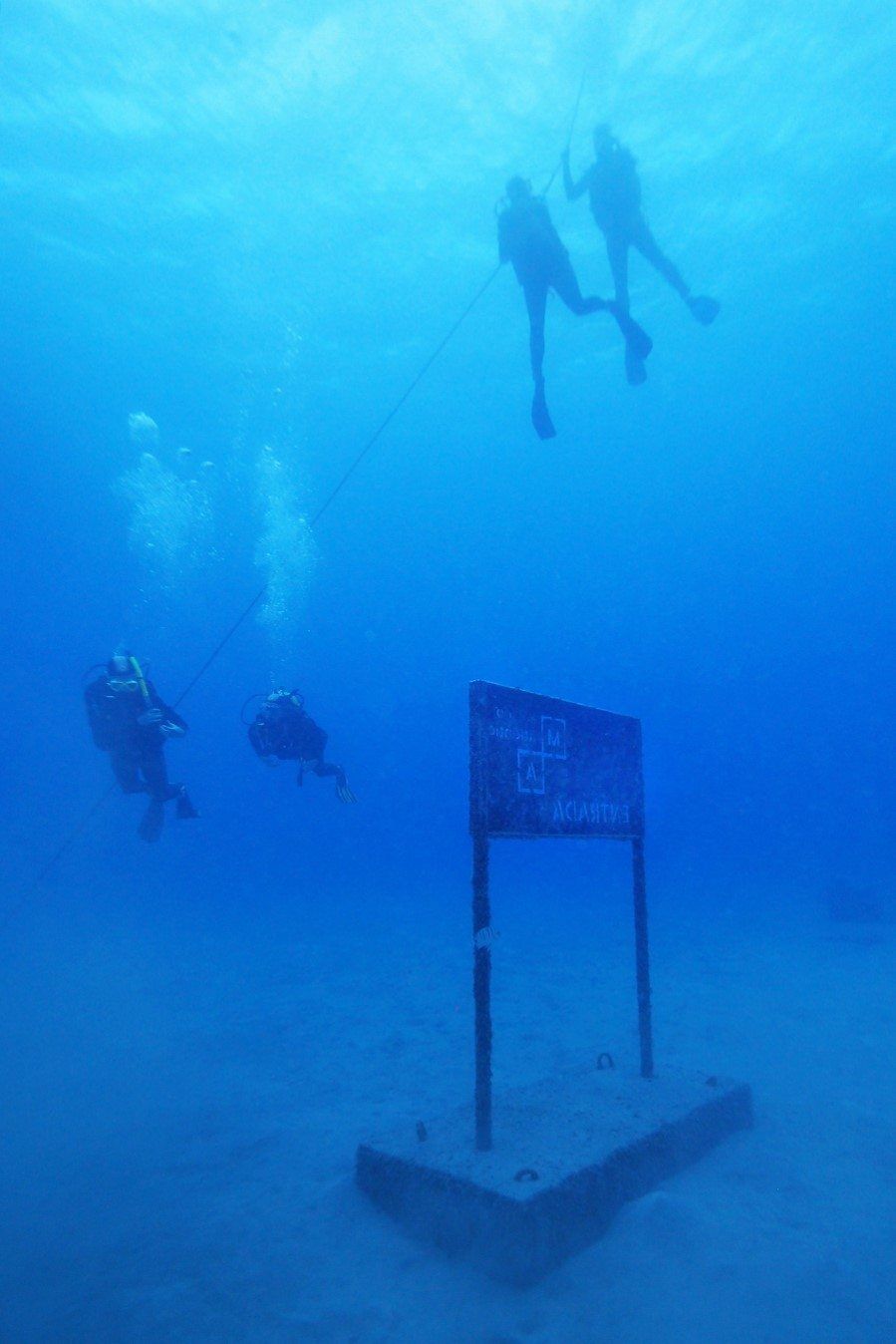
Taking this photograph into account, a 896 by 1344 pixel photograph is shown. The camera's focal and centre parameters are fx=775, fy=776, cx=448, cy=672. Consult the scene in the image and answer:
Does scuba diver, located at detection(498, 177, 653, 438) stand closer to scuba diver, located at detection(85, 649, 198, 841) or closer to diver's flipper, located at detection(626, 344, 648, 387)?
diver's flipper, located at detection(626, 344, 648, 387)

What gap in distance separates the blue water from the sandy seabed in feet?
0.12

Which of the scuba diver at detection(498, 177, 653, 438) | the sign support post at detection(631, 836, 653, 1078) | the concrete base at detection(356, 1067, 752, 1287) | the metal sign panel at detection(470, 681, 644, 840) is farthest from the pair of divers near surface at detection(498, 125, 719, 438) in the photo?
the concrete base at detection(356, 1067, 752, 1287)

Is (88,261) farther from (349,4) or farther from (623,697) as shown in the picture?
(623,697)

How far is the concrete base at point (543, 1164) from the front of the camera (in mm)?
3867

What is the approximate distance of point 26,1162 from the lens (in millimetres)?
5918

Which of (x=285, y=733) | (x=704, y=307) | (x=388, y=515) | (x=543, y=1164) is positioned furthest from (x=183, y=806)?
(x=388, y=515)

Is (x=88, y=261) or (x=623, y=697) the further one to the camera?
(x=623, y=697)

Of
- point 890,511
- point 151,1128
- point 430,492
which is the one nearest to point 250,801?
point 430,492

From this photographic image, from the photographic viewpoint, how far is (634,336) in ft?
26.7

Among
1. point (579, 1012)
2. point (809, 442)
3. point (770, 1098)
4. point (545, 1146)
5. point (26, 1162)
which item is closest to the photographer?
point (545, 1146)

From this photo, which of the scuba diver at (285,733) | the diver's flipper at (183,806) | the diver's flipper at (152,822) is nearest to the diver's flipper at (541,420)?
the scuba diver at (285,733)

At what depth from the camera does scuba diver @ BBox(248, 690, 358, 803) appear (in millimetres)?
9359

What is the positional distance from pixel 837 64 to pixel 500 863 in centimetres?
3913

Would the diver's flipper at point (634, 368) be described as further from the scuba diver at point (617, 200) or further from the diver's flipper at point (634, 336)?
the scuba diver at point (617, 200)
